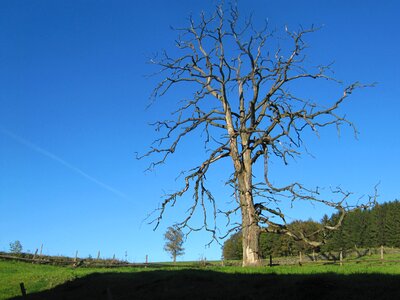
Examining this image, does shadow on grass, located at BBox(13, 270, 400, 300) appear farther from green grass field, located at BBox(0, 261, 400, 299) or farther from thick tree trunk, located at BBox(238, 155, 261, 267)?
thick tree trunk, located at BBox(238, 155, 261, 267)

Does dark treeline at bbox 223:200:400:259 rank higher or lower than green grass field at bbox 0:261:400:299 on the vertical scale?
higher

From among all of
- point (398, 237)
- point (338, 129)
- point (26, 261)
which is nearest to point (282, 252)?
point (398, 237)

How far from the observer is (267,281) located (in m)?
14.9

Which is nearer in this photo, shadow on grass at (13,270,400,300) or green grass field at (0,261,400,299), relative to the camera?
shadow on grass at (13,270,400,300)

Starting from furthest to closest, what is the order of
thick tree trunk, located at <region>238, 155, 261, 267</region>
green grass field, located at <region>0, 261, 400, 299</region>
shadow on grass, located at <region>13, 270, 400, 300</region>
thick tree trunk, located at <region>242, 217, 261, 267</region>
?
thick tree trunk, located at <region>238, 155, 261, 267</region>
thick tree trunk, located at <region>242, 217, 261, 267</region>
green grass field, located at <region>0, 261, 400, 299</region>
shadow on grass, located at <region>13, 270, 400, 300</region>

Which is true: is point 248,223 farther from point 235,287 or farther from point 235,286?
point 235,287

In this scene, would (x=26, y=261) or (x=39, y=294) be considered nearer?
(x=39, y=294)

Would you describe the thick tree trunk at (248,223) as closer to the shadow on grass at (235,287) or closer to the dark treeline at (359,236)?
the shadow on grass at (235,287)

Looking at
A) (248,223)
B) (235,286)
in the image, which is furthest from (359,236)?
(235,286)

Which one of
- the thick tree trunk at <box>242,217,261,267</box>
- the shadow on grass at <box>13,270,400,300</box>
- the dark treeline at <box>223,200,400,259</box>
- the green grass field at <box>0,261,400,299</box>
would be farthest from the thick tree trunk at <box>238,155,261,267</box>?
the dark treeline at <box>223,200,400,259</box>

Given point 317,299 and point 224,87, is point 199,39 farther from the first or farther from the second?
point 317,299

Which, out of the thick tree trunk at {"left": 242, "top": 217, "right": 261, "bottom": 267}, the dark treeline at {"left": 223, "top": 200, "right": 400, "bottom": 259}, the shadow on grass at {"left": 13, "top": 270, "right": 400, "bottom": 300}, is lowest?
the shadow on grass at {"left": 13, "top": 270, "right": 400, "bottom": 300}

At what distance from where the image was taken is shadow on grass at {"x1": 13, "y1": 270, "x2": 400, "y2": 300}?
12430 mm

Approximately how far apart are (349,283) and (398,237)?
8150 cm
